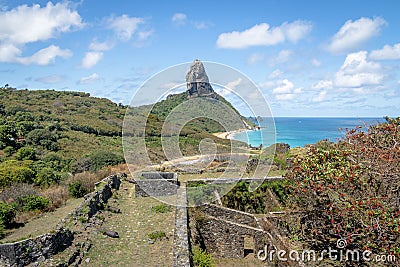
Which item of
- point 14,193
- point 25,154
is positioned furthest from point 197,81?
point 25,154

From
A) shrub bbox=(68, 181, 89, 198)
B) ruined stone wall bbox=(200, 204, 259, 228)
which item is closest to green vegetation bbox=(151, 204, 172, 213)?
ruined stone wall bbox=(200, 204, 259, 228)

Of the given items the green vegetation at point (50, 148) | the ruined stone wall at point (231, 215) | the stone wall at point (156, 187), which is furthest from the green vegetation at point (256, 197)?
the green vegetation at point (50, 148)

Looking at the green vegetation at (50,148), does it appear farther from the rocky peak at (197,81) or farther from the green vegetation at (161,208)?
the rocky peak at (197,81)

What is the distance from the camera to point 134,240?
891 centimetres

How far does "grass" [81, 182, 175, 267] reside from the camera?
7.57m

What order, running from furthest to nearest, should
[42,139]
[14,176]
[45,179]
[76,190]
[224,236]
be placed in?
[42,139] → [45,179] → [14,176] → [76,190] → [224,236]

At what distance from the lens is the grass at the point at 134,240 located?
7.57 meters

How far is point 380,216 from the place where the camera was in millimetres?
6938

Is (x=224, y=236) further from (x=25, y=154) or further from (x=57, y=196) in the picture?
(x=25, y=154)

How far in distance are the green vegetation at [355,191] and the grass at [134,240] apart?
4.17 meters

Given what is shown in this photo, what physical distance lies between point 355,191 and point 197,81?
558cm

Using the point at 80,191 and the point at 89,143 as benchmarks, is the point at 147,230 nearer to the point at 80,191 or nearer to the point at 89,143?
the point at 80,191

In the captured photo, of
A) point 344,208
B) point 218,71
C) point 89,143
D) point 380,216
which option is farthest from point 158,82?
point 89,143

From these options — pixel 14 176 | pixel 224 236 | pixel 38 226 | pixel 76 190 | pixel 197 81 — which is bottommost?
pixel 224 236
